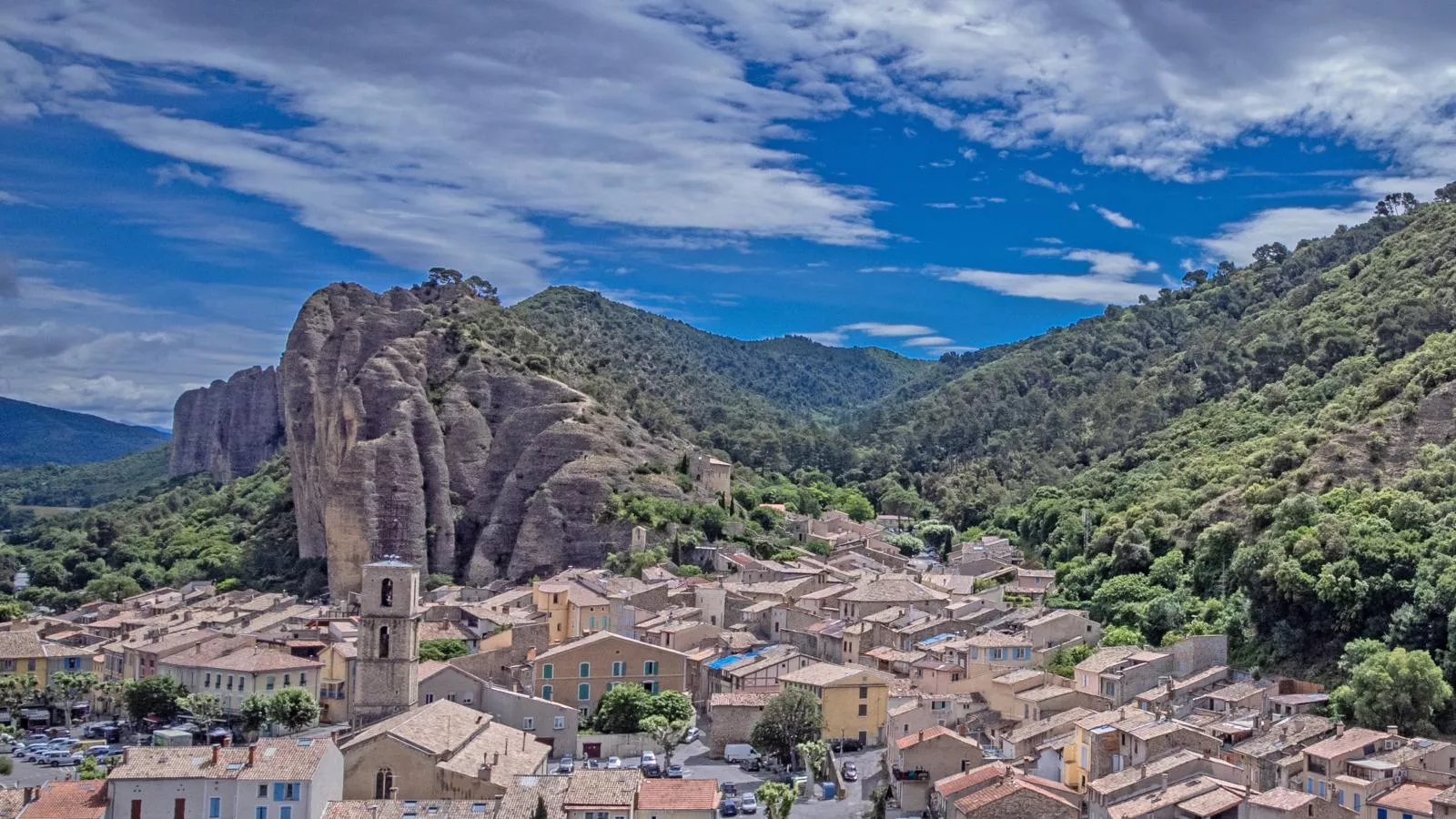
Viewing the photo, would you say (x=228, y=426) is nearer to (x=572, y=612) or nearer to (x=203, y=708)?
(x=572, y=612)

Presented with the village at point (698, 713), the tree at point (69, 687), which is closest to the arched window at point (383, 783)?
A: the village at point (698, 713)

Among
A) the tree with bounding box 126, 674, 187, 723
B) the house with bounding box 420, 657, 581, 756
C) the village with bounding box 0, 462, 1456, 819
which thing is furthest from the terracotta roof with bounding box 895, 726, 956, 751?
the tree with bounding box 126, 674, 187, 723

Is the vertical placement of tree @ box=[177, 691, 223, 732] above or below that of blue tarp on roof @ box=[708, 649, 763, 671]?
below

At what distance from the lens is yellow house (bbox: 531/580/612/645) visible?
68688mm

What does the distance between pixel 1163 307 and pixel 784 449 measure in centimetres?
4580

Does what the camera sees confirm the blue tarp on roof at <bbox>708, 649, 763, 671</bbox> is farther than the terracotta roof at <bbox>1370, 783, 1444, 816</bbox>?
Yes

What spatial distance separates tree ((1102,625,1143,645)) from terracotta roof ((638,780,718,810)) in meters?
22.1

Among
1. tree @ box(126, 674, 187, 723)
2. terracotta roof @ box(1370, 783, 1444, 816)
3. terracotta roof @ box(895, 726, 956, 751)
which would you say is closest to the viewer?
terracotta roof @ box(1370, 783, 1444, 816)

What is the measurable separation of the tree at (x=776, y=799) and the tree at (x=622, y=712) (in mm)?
11022

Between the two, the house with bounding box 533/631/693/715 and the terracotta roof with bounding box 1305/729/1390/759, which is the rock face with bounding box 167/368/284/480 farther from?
the terracotta roof with bounding box 1305/729/1390/759

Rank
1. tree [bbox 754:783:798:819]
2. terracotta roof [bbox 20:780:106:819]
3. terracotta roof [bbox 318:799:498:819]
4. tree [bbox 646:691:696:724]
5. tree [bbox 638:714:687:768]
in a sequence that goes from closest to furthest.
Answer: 1. terracotta roof [bbox 20:780:106:819]
2. terracotta roof [bbox 318:799:498:819]
3. tree [bbox 754:783:798:819]
4. tree [bbox 638:714:687:768]
5. tree [bbox 646:691:696:724]

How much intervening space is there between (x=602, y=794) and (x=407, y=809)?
5.16 metres

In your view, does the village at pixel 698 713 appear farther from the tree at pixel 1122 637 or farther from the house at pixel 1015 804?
the tree at pixel 1122 637

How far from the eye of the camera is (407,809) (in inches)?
1585
